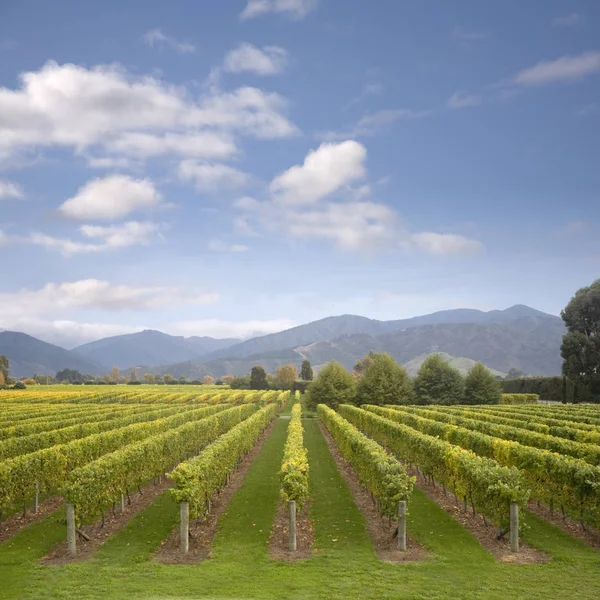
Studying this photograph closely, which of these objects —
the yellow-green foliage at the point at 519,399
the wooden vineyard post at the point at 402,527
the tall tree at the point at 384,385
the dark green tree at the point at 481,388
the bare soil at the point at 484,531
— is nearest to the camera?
the bare soil at the point at 484,531

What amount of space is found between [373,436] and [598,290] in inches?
2637

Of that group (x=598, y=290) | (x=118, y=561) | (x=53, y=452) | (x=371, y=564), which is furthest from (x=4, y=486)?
(x=598, y=290)

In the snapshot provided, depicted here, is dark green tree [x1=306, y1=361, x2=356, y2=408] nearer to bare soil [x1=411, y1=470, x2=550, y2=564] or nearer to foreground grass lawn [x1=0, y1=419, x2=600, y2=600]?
bare soil [x1=411, y1=470, x2=550, y2=564]

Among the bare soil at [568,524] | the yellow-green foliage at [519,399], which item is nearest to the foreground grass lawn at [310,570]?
the bare soil at [568,524]

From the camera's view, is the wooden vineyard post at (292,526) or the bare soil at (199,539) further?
the wooden vineyard post at (292,526)

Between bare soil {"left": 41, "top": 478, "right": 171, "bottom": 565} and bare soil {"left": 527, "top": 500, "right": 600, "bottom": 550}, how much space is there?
14.8 m

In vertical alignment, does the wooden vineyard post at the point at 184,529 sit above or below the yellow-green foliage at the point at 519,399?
above

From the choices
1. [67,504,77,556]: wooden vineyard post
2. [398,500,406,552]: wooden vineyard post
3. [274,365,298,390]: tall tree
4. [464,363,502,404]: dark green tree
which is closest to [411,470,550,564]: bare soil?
[398,500,406,552]: wooden vineyard post

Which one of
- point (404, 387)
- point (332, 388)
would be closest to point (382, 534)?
point (332, 388)

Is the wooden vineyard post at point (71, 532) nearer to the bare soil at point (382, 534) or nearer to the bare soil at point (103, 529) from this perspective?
the bare soil at point (103, 529)

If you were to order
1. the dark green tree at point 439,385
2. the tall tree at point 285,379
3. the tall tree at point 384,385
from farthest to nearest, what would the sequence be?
the tall tree at point 285,379 → the dark green tree at point 439,385 → the tall tree at point 384,385

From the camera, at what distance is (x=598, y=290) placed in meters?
82.2

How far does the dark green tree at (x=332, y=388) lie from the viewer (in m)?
67.8

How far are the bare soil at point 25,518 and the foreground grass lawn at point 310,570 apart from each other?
58 cm
